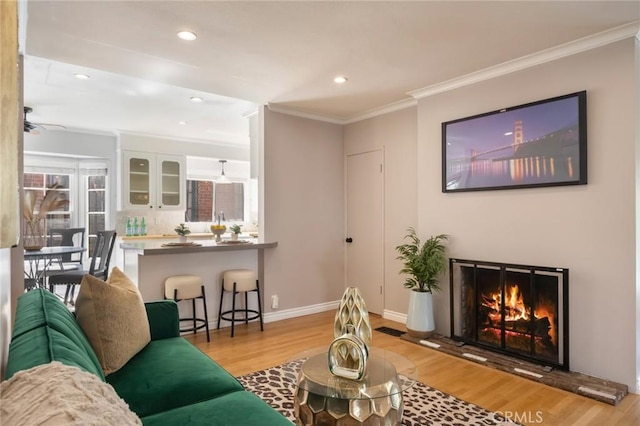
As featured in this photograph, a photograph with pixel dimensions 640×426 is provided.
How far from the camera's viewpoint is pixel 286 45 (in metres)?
2.96

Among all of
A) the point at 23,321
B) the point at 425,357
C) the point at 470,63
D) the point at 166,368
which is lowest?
the point at 425,357

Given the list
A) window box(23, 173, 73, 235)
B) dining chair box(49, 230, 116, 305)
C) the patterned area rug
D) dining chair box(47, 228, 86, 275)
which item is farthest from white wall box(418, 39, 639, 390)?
window box(23, 173, 73, 235)

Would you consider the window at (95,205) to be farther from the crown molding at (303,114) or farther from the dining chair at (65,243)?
the crown molding at (303,114)

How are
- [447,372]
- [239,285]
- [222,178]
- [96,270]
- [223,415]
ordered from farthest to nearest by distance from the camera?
1. [222,178]
2. [96,270]
3. [239,285]
4. [447,372]
5. [223,415]

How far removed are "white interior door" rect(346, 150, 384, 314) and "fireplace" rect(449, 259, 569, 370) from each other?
4.05 feet

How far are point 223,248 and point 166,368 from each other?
2226 millimetres

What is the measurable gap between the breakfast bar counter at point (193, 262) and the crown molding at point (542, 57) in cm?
254

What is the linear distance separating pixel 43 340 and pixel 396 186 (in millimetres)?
3927

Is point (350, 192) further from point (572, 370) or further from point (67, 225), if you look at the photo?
point (67, 225)

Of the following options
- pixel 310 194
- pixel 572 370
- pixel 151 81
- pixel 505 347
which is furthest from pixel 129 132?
pixel 572 370

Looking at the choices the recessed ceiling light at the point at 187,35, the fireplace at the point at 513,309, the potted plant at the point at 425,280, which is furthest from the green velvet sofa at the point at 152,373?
the fireplace at the point at 513,309

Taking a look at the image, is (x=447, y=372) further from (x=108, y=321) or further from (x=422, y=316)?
(x=108, y=321)

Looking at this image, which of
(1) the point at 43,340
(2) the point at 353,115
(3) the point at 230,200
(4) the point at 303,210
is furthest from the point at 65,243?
(1) the point at 43,340

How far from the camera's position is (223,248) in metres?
4.14
